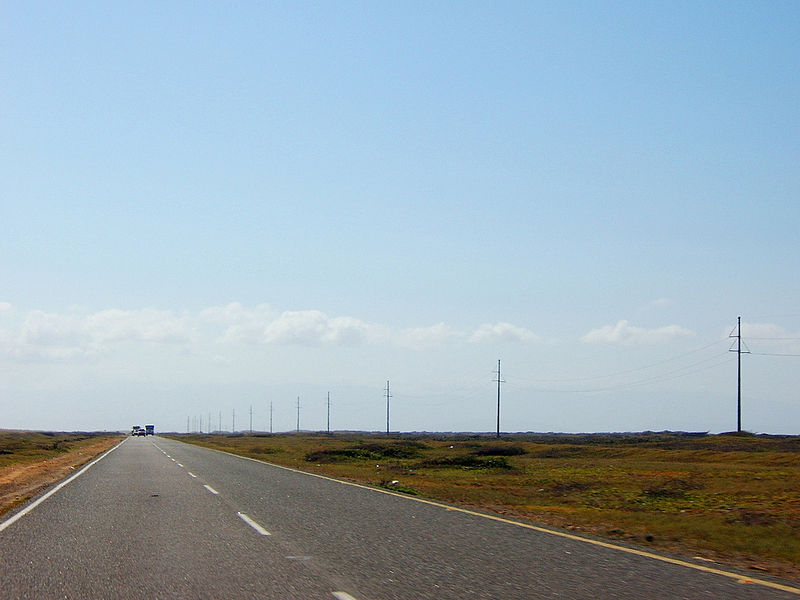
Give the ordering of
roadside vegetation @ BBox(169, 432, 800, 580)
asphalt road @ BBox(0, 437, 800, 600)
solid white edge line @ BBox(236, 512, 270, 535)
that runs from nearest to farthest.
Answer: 1. asphalt road @ BBox(0, 437, 800, 600)
2. roadside vegetation @ BBox(169, 432, 800, 580)
3. solid white edge line @ BBox(236, 512, 270, 535)

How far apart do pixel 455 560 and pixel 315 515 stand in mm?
6052

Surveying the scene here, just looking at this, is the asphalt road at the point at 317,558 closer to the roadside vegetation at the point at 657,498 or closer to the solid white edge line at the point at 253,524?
the solid white edge line at the point at 253,524

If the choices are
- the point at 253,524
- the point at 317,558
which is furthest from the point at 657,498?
the point at 317,558

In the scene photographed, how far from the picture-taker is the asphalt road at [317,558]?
27.7 ft

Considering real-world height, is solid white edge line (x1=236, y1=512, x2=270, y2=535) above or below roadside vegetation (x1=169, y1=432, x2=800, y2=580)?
above

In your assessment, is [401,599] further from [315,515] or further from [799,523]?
[799,523]

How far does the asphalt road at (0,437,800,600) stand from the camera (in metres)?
8.44

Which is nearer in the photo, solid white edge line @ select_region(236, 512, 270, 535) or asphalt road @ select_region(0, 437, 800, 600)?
asphalt road @ select_region(0, 437, 800, 600)

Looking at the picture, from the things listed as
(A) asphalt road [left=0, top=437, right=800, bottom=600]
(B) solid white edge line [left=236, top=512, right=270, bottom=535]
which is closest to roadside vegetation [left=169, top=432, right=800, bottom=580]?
(A) asphalt road [left=0, top=437, right=800, bottom=600]

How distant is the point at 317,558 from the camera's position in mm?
10508

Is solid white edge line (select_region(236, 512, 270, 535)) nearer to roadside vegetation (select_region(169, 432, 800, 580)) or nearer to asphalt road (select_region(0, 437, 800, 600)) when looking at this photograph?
asphalt road (select_region(0, 437, 800, 600))

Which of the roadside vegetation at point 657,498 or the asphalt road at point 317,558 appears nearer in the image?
the asphalt road at point 317,558

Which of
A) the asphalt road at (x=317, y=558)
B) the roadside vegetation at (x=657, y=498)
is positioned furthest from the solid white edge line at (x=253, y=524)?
the roadside vegetation at (x=657, y=498)

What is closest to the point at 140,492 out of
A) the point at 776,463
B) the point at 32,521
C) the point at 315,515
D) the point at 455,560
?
the point at 32,521
